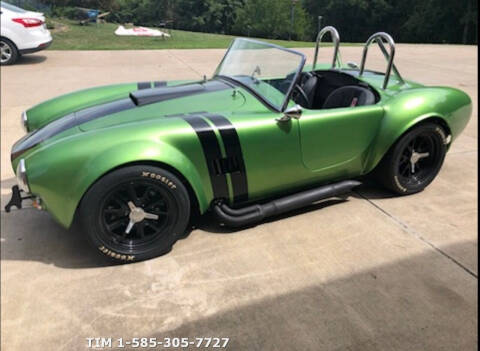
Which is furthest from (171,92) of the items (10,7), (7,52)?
(10,7)

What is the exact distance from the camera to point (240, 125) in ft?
8.87

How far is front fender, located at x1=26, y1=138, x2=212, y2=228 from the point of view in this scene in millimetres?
2354

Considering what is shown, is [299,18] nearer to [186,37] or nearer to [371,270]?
[186,37]

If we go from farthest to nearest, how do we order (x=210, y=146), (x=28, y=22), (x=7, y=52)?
(x=7, y=52), (x=28, y=22), (x=210, y=146)

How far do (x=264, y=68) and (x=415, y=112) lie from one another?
1271 millimetres

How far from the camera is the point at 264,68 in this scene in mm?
3326

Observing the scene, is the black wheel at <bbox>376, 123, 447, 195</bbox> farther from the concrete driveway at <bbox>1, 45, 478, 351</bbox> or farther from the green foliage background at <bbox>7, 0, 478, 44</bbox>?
the green foliage background at <bbox>7, 0, 478, 44</bbox>

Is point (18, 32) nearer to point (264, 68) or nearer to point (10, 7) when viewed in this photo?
point (10, 7)

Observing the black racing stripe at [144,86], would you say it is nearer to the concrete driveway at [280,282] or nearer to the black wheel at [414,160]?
the concrete driveway at [280,282]

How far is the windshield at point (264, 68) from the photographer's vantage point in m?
3.04

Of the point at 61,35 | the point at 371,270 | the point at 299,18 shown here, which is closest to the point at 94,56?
the point at 61,35

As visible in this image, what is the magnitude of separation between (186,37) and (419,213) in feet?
46.9

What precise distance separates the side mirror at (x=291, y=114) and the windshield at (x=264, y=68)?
92 mm

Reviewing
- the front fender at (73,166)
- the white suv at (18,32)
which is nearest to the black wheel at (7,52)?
the white suv at (18,32)
